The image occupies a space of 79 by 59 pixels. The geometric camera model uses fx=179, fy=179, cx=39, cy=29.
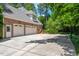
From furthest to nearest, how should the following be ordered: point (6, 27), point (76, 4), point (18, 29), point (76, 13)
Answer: point (18, 29) < point (6, 27) < point (76, 13) < point (76, 4)

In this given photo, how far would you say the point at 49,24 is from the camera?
909 inches

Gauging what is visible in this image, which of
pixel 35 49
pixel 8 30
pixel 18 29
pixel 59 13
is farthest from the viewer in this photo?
pixel 18 29

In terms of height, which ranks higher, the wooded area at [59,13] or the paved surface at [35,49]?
the wooded area at [59,13]

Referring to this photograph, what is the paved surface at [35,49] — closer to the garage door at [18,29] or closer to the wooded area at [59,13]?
the wooded area at [59,13]

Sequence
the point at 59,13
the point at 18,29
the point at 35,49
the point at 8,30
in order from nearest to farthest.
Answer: the point at 35,49, the point at 59,13, the point at 8,30, the point at 18,29

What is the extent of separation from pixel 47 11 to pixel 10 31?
4.13m

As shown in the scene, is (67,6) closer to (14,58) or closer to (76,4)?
(76,4)

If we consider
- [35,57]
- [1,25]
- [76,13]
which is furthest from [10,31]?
[35,57]

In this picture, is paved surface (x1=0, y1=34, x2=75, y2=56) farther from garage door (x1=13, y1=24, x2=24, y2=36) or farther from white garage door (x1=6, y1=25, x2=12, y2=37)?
garage door (x1=13, y1=24, x2=24, y2=36)

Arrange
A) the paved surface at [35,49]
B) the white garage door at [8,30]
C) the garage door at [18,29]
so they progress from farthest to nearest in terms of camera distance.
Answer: the garage door at [18,29] → the white garage door at [8,30] → the paved surface at [35,49]

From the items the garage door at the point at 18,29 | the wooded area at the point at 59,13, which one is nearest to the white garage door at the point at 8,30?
the garage door at the point at 18,29

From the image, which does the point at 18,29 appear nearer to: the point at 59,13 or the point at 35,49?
the point at 59,13

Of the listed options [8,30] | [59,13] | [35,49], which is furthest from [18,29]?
[35,49]

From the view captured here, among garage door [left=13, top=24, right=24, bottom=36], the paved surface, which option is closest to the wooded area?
the paved surface
